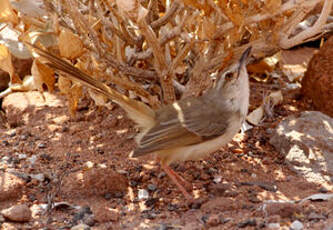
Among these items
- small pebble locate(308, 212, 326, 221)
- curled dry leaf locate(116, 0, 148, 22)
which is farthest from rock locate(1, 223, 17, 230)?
small pebble locate(308, 212, 326, 221)

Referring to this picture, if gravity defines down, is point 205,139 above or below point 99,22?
below

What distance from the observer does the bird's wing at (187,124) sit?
13.3ft

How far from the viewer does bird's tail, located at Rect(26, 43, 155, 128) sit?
3.92m

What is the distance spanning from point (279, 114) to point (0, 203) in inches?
126

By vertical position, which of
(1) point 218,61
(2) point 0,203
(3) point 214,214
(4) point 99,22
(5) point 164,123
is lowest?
(3) point 214,214

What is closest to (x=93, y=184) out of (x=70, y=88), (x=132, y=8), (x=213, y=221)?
(x=70, y=88)

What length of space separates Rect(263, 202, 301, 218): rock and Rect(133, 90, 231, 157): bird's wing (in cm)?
79

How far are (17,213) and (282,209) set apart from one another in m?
1.95

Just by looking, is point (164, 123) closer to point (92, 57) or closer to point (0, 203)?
point (92, 57)

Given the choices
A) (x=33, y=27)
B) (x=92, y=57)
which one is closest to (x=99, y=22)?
(x=92, y=57)

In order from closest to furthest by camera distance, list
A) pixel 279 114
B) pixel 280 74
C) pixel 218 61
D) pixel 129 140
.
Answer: pixel 218 61, pixel 129 140, pixel 279 114, pixel 280 74

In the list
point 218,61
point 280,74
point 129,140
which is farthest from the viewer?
point 280,74

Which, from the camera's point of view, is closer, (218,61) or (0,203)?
(0,203)

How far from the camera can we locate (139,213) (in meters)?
3.96
